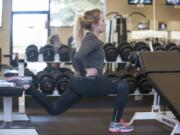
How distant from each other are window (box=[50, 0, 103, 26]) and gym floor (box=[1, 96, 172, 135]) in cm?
336

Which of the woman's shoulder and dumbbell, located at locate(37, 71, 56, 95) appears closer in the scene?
the woman's shoulder

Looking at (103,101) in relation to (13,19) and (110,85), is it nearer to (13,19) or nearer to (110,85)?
(110,85)

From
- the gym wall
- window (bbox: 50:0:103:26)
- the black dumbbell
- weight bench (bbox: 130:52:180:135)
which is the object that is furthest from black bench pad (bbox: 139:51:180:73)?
window (bbox: 50:0:103:26)

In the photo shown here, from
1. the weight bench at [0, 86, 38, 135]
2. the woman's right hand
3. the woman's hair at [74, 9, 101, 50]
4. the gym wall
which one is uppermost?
the gym wall

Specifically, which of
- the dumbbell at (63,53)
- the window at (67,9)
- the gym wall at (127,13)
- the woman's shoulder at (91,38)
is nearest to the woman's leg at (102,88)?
the woman's shoulder at (91,38)

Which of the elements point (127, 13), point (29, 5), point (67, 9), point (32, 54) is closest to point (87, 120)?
point (32, 54)

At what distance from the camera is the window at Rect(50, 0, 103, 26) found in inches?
386

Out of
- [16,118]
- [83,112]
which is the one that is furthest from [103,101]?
[16,118]

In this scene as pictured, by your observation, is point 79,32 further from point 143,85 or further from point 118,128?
point 143,85

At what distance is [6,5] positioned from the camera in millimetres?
9797

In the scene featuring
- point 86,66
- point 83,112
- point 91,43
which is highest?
point 91,43

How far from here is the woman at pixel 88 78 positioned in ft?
12.4

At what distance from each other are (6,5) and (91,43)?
6.56 m

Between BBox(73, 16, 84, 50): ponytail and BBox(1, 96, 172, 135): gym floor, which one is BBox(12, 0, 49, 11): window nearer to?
BBox(1, 96, 172, 135): gym floor
